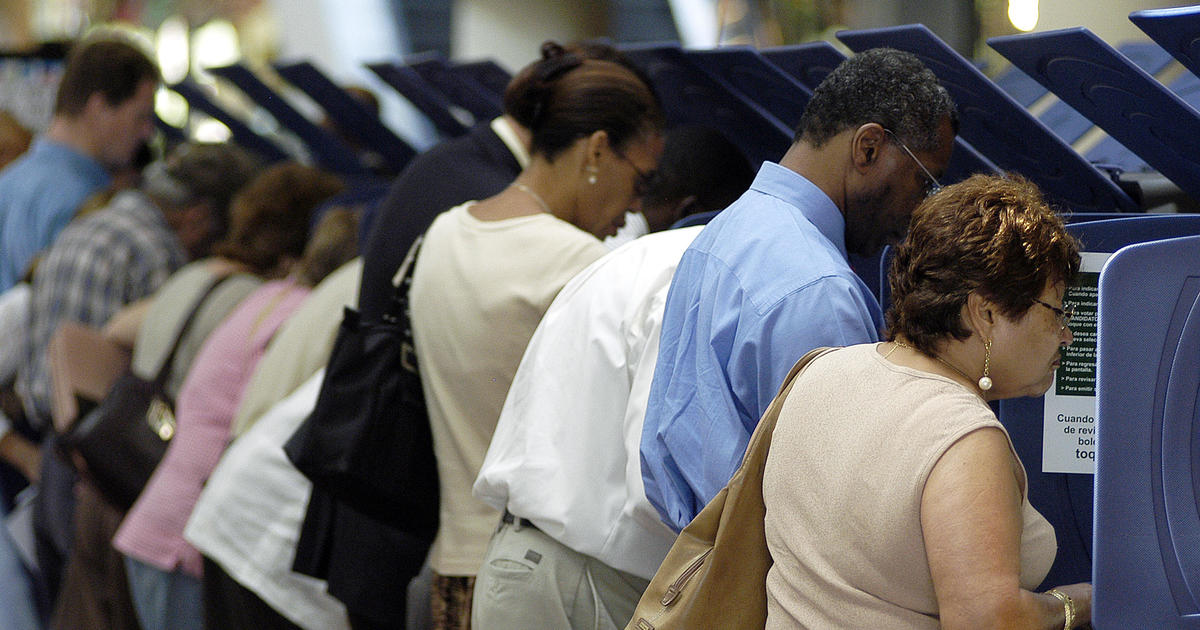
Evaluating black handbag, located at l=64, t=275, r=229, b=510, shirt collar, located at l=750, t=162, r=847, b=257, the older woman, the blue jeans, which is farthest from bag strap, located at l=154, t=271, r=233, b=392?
the older woman

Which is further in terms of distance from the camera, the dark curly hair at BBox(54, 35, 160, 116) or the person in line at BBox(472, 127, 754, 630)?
the dark curly hair at BBox(54, 35, 160, 116)

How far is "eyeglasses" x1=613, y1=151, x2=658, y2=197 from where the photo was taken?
7.70ft

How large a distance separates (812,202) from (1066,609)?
24.2 inches

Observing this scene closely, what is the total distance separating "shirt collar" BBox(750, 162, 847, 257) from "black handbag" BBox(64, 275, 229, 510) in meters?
2.17

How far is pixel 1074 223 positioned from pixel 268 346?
209cm

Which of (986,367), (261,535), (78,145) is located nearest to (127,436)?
(261,535)

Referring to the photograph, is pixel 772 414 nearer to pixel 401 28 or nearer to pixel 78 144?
pixel 78 144

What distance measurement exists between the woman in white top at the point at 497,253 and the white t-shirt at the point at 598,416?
0.22 m

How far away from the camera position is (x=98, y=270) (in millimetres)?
3990

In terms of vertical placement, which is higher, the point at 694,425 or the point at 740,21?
the point at 694,425

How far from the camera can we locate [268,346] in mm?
3262

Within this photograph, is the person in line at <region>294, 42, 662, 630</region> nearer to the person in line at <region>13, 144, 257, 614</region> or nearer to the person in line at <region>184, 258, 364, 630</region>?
the person in line at <region>184, 258, 364, 630</region>

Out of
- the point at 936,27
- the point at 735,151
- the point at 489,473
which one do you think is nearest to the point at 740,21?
the point at 936,27

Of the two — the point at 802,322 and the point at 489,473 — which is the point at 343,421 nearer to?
the point at 489,473
